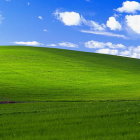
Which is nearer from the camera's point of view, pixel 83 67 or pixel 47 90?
pixel 47 90

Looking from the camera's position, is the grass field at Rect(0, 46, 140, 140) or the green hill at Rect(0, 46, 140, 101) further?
the green hill at Rect(0, 46, 140, 101)

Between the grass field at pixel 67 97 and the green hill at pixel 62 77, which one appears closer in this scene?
the grass field at pixel 67 97

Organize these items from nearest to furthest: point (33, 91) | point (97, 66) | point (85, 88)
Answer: point (33, 91) < point (85, 88) < point (97, 66)

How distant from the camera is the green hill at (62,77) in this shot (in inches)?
1794

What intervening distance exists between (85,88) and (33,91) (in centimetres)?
889

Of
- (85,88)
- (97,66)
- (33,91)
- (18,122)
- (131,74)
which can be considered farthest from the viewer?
(97,66)

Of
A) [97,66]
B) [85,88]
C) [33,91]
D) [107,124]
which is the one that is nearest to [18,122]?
[107,124]

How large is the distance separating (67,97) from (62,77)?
22107mm

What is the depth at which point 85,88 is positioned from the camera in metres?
54.3

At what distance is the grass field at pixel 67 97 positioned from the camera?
11.8 metres

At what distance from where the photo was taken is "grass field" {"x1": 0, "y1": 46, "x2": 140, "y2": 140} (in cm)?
1177

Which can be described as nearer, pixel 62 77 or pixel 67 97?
pixel 67 97

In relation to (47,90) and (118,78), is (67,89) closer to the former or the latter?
(47,90)

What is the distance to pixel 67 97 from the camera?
42.3m
